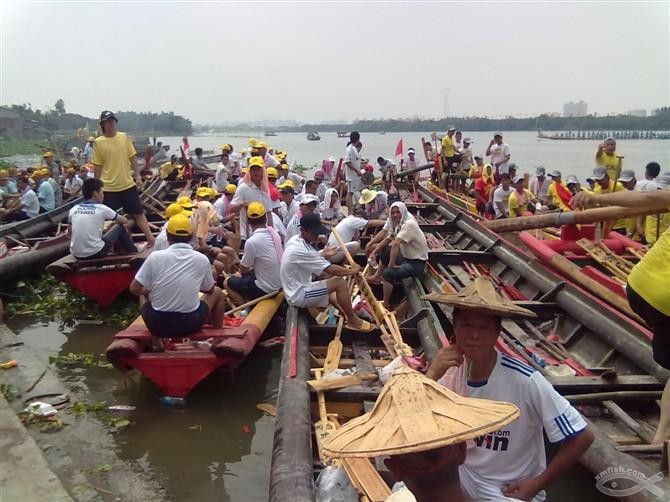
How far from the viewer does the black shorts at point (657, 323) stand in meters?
3.47

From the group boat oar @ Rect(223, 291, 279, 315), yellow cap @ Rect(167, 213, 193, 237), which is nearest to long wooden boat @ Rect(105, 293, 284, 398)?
yellow cap @ Rect(167, 213, 193, 237)

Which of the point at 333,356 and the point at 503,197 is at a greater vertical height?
the point at 503,197

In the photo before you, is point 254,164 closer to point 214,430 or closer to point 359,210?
point 359,210

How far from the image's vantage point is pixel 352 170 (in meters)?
13.8

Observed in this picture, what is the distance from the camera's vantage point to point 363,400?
14.4ft

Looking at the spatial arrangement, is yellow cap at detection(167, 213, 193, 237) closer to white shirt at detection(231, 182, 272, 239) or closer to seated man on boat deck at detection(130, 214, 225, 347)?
seated man on boat deck at detection(130, 214, 225, 347)

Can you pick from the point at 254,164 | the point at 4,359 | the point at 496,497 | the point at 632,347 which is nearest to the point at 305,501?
the point at 496,497

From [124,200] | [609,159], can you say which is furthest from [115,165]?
[609,159]

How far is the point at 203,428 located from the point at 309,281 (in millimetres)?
1947

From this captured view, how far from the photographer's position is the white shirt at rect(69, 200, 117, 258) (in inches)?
305

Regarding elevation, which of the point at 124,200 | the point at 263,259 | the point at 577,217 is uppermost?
the point at 577,217

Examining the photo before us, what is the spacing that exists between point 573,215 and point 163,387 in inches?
160

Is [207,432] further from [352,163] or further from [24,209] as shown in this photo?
[24,209]

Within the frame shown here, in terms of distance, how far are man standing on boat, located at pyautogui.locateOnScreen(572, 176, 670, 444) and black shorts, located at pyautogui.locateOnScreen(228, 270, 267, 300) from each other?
171 inches
